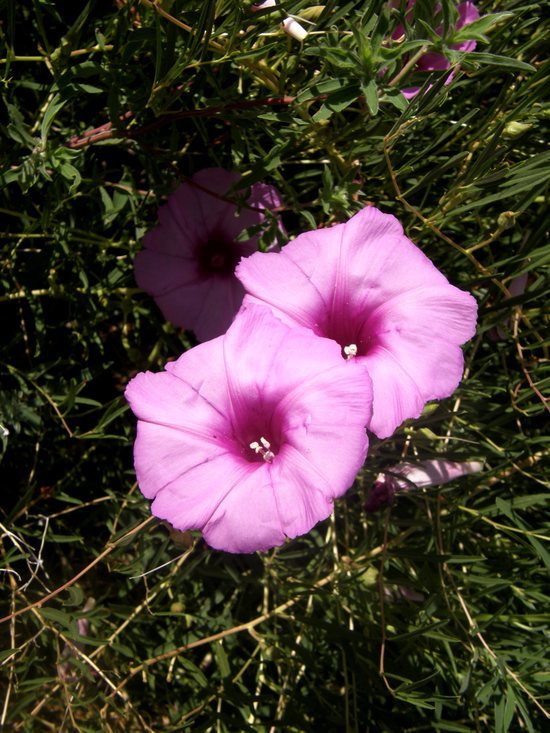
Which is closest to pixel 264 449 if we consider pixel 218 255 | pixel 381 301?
pixel 381 301

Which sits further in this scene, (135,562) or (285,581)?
(285,581)

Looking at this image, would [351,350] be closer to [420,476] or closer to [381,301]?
[381,301]

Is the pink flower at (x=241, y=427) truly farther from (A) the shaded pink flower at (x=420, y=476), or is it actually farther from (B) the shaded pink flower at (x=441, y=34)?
(B) the shaded pink flower at (x=441, y=34)

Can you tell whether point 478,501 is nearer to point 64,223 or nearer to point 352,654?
point 352,654

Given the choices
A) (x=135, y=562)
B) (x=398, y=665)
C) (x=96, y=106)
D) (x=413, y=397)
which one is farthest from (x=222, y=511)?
(x=96, y=106)

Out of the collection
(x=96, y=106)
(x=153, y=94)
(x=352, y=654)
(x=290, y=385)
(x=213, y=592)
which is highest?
(x=153, y=94)

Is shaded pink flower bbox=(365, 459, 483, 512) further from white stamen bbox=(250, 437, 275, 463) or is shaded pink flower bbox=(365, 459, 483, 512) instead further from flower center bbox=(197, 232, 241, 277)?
flower center bbox=(197, 232, 241, 277)
